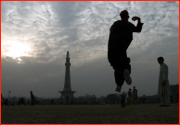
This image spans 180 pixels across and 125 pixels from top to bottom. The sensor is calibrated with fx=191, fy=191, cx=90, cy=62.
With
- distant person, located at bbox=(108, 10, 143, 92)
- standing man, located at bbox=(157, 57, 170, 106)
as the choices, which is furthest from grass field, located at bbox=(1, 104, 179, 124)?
standing man, located at bbox=(157, 57, 170, 106)

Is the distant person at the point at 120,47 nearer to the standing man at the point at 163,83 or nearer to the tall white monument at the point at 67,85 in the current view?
the standing man at the point at 163,83

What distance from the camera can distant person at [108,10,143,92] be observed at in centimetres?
473

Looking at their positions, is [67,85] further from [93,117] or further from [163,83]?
[93,117]

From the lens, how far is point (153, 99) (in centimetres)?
2464

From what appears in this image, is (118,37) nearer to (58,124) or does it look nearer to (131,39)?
(131,39)

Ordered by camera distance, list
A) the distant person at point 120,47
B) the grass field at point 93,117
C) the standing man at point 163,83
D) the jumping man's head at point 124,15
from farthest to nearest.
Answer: the standing man at point 163,83 < the jumping man's head at point 124,15 < the distant person at point 120,47 < the grass field at point 93,117

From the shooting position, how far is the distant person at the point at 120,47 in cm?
473

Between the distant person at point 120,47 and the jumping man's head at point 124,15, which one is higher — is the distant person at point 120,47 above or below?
below

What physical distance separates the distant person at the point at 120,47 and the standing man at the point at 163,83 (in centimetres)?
268

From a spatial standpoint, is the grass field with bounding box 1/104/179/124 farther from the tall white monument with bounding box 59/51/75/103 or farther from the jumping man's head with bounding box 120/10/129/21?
the tall white monument with bounding box 59/51/75/103

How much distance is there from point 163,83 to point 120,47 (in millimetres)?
3127

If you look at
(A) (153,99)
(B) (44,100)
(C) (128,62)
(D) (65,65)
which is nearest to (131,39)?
(C) (128,62)

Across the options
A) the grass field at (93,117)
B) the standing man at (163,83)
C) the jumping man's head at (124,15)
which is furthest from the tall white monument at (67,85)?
the grass field at (93,117)

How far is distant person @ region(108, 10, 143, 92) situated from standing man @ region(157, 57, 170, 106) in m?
2.68
